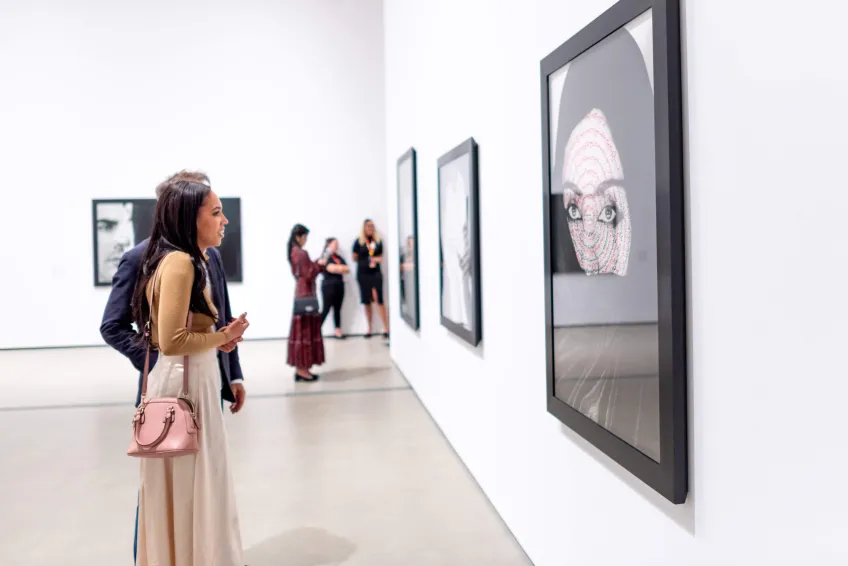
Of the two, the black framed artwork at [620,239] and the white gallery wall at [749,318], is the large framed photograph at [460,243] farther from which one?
the black framed artwork at [620,239]

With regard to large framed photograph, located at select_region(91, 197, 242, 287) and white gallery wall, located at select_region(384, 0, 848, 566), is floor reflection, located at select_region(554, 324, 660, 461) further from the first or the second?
large framed photograph, located at select_region(91, 197, 242, 287)

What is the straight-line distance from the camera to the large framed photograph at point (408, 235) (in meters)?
6.98

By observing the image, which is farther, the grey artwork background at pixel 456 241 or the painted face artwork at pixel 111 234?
the painted face artwork at pixel 111 234

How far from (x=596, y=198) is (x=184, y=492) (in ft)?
6.56

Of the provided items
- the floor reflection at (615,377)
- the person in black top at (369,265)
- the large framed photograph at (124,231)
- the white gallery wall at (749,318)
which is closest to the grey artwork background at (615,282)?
the floor reflection at (615,377)

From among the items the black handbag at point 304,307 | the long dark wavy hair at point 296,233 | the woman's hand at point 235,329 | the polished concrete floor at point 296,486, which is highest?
the long dark wavy hair at point 296,233

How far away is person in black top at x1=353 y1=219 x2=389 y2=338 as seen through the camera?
12.2 meters

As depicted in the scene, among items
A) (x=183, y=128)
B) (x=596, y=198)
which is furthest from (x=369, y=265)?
(x=596, y=198)

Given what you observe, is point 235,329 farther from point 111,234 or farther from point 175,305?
point 111,234

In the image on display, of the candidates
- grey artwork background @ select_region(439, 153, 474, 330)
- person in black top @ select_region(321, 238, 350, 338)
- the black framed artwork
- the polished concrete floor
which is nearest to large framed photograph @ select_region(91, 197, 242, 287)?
person in black top @ select_region(321, 238, 350, 338)

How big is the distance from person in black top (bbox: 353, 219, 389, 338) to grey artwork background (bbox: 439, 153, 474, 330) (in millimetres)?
6747

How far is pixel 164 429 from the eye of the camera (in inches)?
112

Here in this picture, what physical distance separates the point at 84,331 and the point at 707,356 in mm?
11912

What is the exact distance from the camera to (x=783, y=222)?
154 centimetres
